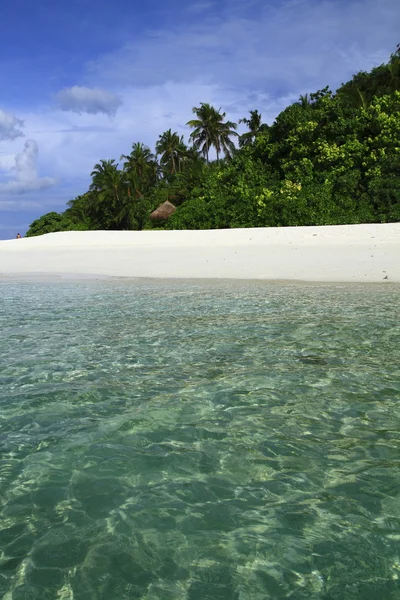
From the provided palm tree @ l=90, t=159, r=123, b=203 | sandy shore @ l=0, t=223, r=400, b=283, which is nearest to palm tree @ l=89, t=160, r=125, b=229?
palm tree @ l=90, t=159, r=123, b=203

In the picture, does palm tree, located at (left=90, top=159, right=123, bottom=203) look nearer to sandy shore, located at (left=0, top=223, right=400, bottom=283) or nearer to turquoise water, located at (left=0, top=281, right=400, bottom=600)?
sandy shore, located at (left=0, top=223, right=400, bottom=283)

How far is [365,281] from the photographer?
1431 centimetres

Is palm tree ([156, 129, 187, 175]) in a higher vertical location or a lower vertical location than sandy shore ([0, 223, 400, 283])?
higher

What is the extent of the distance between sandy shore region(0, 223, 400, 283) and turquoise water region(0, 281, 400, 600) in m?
8.85

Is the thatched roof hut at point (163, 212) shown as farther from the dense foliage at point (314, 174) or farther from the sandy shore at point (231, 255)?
the sandy shore at point (231, 255)

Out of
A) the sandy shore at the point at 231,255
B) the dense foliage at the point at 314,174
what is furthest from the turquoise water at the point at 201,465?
the dense foliage at the point at 314,174

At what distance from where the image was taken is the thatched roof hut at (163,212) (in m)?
43.7

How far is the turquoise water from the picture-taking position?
2580 mm

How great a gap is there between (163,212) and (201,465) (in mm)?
41238

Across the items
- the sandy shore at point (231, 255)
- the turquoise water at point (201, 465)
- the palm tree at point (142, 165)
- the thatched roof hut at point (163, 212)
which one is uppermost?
the palm tree at point (142, 165)

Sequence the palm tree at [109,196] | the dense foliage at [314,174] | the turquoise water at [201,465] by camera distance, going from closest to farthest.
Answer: the turquoise water at [201,465] < the dense foliage at [314,174] < the palm tree at [109,196]

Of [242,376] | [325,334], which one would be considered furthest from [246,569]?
[325,334]

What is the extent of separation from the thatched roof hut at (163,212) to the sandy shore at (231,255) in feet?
53.9

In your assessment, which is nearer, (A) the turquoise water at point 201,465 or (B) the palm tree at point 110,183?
(A) the turquoise water at point 201,465
